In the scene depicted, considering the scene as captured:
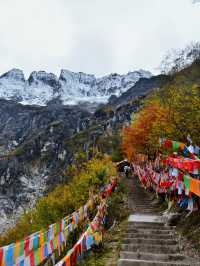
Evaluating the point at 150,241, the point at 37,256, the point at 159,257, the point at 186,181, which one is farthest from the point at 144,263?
the point at 186,181

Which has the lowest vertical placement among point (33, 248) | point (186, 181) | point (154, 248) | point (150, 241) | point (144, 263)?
point (144, 263)

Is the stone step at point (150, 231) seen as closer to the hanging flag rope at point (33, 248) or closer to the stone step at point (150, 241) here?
the stone step at point (150, 241)

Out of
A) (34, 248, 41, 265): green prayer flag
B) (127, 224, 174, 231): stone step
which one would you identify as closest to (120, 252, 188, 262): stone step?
(127, 224, 174, 231): stone step

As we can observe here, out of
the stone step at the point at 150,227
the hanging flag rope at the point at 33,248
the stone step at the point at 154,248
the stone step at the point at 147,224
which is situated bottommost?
the stone step at the point at 154,248

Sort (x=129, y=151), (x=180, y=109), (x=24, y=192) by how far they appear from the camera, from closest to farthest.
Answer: (x=180, y=109) → (x=129, y=151) → (x=24, y=192)

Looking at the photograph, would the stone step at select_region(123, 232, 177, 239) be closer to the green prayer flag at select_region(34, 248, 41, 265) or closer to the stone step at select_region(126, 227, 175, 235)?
the stone step at select_region(126, 227, 175, 235)

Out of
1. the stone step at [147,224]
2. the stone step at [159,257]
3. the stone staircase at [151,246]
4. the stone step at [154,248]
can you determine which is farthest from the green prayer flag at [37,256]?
the stone step at [147,224]

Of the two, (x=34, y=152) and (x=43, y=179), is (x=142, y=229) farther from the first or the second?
(x=34, y=152)

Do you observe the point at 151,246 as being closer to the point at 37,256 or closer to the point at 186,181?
the point at 186,181

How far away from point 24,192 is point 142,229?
9537 centimetres

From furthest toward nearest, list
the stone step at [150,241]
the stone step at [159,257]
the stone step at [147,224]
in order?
the stone step at [147,224], the stone step at [150,241], the stone step at [159,257]

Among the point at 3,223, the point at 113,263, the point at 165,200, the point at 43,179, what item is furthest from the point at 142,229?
A: the point at 43,179

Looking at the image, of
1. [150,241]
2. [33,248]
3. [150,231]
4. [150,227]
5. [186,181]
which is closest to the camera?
[33,248]

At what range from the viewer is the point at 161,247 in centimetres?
1023
